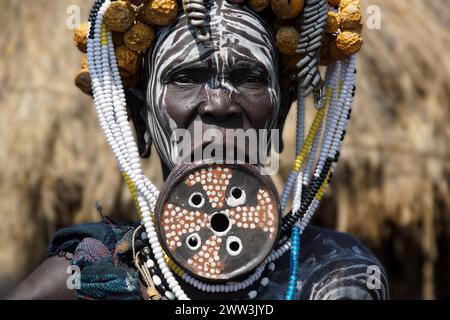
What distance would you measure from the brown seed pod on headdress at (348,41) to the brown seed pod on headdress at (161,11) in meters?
0.54

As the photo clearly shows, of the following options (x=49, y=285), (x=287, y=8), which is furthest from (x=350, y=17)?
(x=49, y=285)

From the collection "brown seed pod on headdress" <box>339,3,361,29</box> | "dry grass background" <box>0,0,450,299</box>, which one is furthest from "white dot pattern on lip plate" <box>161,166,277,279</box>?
"dry grass background" <box>0,0,450,299</box>

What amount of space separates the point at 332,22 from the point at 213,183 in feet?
2.40

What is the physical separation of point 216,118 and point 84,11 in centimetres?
447

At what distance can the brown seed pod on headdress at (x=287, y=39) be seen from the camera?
2848mm

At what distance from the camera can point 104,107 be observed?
2934 millimetres

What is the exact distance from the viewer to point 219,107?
2.68 meters

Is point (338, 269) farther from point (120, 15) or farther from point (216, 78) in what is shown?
point (120, 15)

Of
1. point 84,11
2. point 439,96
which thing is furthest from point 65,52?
point 439,96

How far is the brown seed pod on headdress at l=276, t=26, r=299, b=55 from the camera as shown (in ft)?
9.34

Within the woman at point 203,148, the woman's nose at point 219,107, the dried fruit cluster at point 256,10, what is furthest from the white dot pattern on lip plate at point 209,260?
the dried fruit cluster at point 256,10

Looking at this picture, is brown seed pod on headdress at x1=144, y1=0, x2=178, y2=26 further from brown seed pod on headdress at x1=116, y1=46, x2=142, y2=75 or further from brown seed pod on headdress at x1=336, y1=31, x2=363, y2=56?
brown seed pod on headdress at x1=336, y1=31, x2=363, y2=56

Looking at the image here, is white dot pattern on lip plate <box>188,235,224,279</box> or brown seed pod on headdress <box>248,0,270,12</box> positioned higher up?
brown seed pod on headdress <box>248,0,270,12</box>

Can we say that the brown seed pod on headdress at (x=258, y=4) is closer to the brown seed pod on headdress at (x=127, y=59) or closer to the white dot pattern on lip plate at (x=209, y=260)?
the brown seed pod on headdress at (x=127, y=59)
